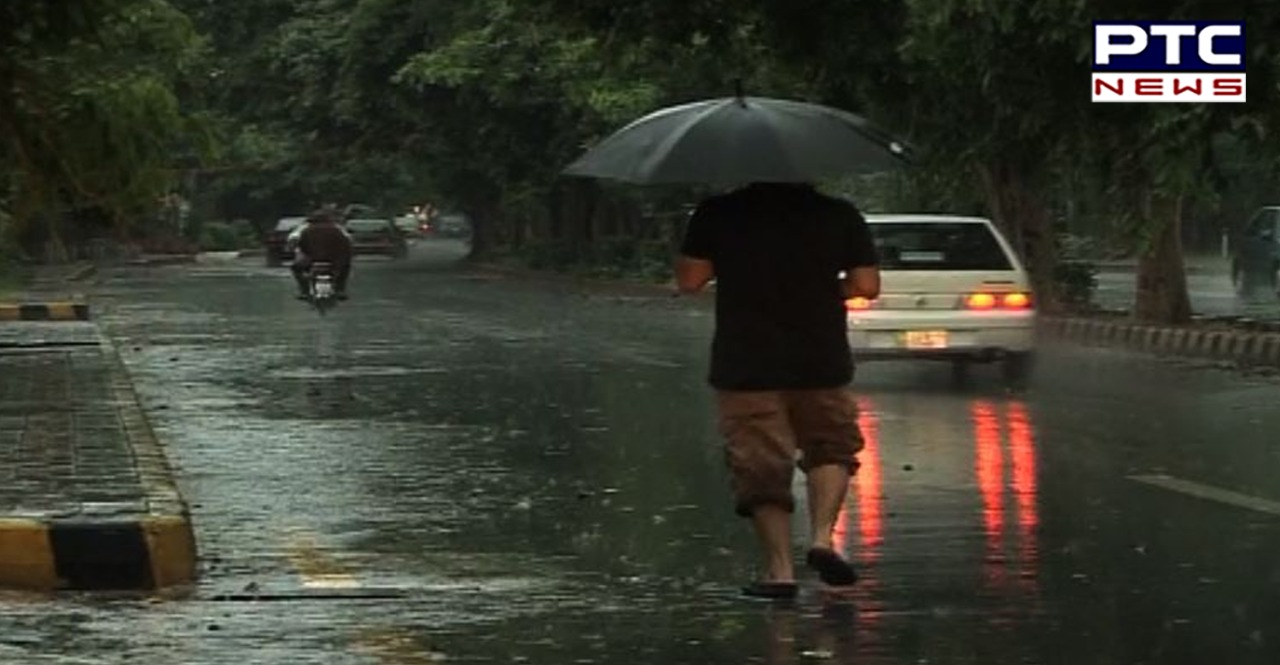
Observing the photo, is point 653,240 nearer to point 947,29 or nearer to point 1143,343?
point 1143,343

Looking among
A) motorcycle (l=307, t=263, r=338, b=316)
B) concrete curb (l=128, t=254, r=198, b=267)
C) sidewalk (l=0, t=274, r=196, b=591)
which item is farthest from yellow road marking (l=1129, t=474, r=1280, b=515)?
concrete curb (l=128, t=254, r=198, b=267)

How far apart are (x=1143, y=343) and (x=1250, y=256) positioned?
11.0 metres

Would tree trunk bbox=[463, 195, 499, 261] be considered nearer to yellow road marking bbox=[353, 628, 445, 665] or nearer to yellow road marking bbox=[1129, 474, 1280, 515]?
yellow road marking bbox=[1129, 474, 1280, 515]

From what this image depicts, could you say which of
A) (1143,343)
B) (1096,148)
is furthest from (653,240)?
(1096,148)

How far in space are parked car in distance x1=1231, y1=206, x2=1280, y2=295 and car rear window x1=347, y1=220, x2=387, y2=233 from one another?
36.3 metres

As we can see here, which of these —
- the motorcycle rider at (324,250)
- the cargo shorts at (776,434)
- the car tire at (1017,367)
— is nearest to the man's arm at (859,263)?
the cargo shorts at (776,434)

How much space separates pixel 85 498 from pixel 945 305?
10.7 m

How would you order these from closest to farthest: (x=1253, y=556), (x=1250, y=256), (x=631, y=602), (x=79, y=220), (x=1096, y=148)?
1. (x=631, y=602)
2. (x=1253, y=556)
3. (x=79, y=220)
4. (x=1096, y=148)
5. (x=1250, y=256)

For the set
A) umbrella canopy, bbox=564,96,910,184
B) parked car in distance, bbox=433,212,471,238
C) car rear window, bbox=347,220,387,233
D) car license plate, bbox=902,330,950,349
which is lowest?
parked car in distance, bbox=433,212,471,238

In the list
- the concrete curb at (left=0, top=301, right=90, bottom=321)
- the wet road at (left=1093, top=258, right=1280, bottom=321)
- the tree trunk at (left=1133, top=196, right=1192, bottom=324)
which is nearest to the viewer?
the tree trunk at (left=1133, top=196, right=1192, bottom=324)

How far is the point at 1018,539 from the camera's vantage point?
413 inches

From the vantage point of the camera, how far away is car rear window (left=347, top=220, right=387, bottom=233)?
69.4 meters

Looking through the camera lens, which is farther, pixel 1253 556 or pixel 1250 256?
pixel 1250 256

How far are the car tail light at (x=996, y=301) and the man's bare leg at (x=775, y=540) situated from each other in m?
11.0
